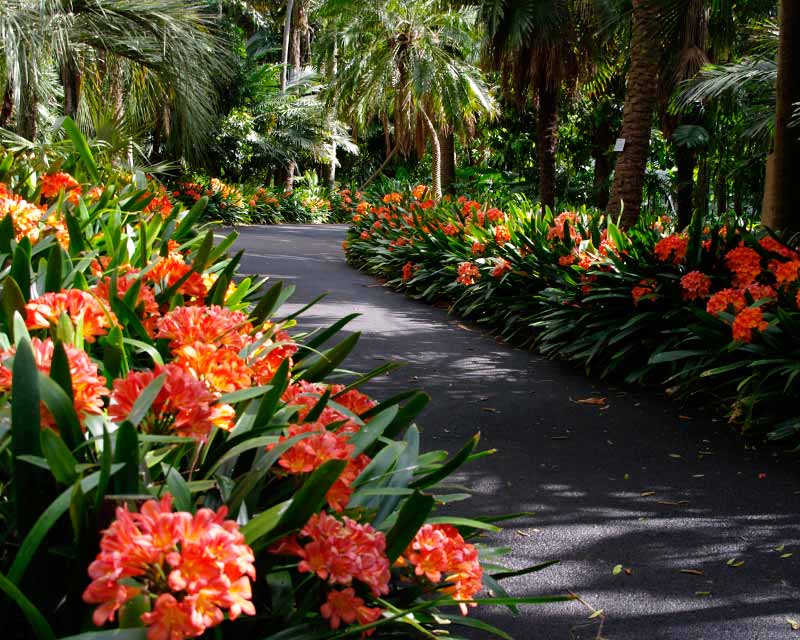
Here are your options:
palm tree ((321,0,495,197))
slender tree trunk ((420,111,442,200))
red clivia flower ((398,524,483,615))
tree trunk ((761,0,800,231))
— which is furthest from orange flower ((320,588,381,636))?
palm tree ((321,0,495,197))

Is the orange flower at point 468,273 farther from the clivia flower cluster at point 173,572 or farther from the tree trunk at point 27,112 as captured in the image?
the clivia flower cluster at point 173,572

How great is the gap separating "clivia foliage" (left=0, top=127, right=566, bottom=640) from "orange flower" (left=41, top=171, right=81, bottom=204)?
2.00 m

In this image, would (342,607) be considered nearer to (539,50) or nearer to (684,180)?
(539,50)

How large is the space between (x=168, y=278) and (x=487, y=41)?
32.2 ft

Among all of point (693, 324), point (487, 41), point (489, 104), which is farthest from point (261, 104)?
point (693, 324)

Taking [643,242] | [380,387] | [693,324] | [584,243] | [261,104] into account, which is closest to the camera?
[693,324]

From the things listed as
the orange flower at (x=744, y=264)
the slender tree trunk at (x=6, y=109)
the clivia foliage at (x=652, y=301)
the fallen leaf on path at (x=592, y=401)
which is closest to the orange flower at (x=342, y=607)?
the clivia foliage at (x=652, y=301)

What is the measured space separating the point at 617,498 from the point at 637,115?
18.4ft

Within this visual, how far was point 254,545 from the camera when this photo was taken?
4.58 feet

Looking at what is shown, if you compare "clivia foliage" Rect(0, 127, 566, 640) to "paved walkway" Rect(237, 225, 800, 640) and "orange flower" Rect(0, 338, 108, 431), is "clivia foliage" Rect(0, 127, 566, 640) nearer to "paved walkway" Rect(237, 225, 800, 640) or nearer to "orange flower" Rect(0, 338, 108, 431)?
"orange flower" Rect(0, 338, 108, 431)

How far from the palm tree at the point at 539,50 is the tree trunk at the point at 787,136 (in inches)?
212

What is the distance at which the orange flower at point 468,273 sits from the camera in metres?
7.87

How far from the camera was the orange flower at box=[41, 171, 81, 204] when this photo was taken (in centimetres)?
386

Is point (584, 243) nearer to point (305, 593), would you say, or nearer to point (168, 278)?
point (168, 278)
